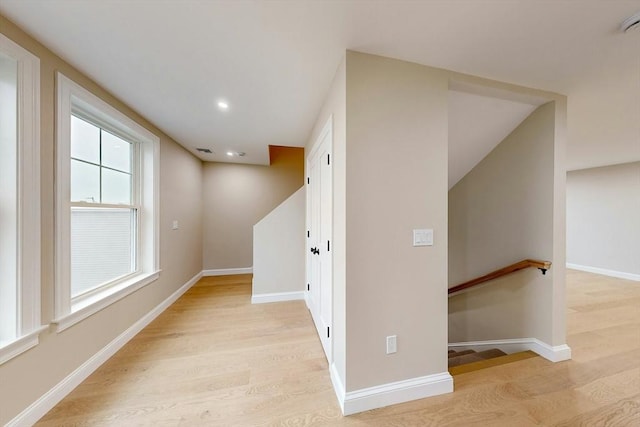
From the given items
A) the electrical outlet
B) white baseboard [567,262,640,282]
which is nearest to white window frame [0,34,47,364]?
the electrical outlet

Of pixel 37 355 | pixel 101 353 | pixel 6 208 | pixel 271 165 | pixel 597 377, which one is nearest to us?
pixel 6 208

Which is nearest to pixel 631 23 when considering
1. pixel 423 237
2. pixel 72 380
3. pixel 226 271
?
pixel 423 237

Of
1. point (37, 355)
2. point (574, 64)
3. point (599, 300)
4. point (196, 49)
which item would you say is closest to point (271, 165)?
point (196, 49)

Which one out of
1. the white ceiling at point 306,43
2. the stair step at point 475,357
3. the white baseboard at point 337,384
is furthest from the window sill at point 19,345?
the stair step at point 475,357

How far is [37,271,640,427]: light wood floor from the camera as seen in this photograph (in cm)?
140

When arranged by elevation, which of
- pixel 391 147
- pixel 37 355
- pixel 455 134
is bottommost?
pixel 37 355

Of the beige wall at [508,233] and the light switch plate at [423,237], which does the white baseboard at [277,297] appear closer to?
the beige wall at [508,233]

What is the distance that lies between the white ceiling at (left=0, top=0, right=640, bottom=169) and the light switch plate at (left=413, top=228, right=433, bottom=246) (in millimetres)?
1177

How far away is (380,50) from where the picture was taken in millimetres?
1458

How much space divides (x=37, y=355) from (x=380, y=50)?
2.90 metres

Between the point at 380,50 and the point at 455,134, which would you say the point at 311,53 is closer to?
the point at 380,50

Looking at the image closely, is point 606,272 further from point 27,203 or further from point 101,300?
point 27,203

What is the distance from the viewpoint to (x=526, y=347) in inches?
84.4

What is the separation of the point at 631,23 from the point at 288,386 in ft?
10.1
